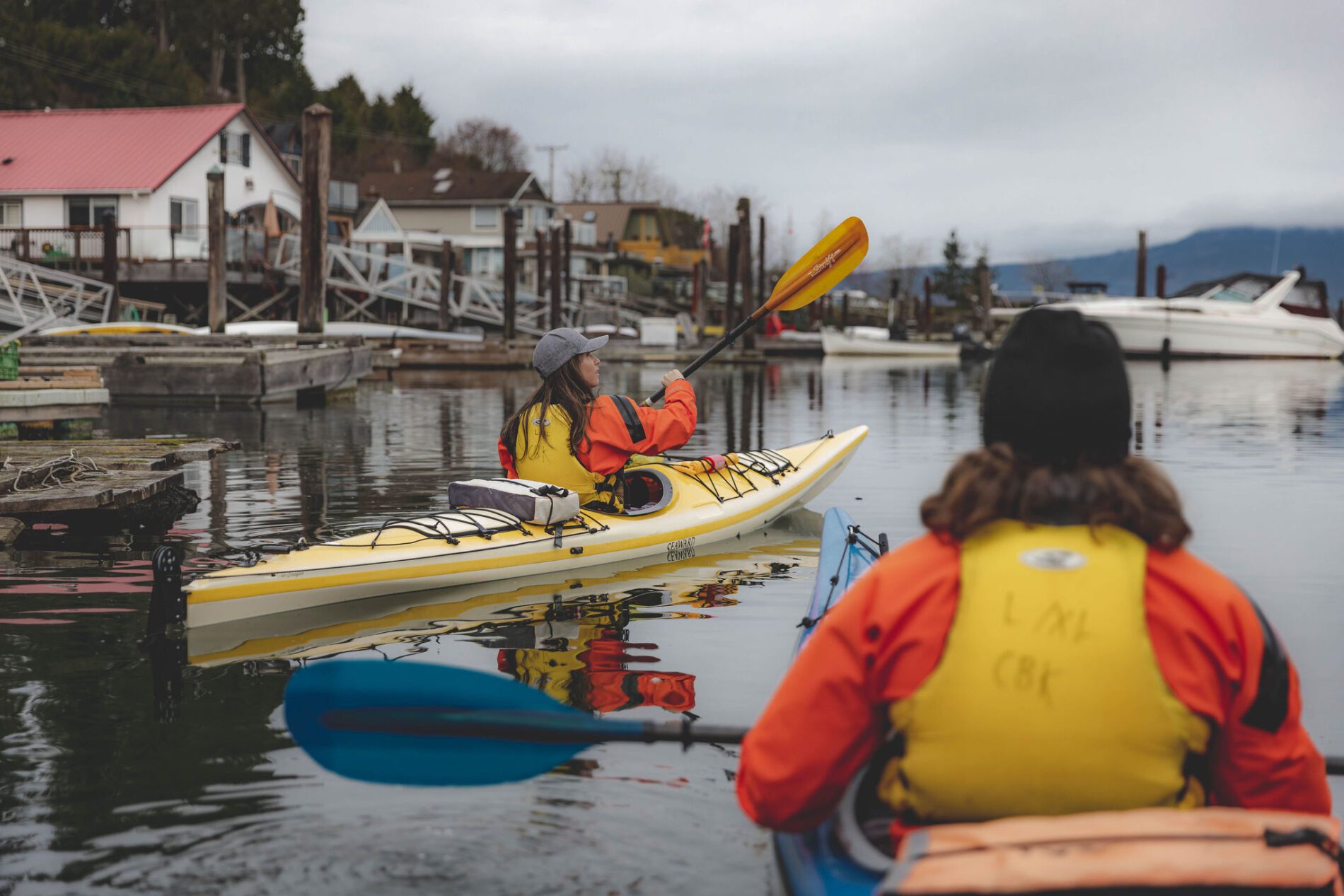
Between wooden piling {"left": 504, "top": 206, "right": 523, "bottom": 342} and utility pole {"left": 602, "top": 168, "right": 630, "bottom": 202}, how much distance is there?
6232 cm

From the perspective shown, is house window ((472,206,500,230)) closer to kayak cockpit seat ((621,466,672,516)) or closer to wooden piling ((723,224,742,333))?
wooden piling ((723,224,742,333))

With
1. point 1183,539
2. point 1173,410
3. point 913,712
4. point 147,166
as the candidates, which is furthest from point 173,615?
point 147,166

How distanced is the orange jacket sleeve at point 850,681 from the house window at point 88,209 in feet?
131

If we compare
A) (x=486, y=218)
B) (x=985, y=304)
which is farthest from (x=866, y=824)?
(x=486, y=218)

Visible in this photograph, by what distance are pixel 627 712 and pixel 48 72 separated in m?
53.7

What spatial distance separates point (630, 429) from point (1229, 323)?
119 feet

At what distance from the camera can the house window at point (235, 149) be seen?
135 feet

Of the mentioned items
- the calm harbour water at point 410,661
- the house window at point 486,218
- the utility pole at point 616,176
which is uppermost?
the utility pole at point 616,176

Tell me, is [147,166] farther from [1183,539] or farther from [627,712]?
[1183,539]

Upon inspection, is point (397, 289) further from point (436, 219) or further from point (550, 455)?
point (550, 455)

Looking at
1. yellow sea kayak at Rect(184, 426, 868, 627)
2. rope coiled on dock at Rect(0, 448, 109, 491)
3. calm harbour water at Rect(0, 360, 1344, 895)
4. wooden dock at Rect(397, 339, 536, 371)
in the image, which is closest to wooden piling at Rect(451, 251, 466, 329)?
wooden dock at Rect(397, 339, 536, 371)

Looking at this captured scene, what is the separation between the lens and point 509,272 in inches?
1168

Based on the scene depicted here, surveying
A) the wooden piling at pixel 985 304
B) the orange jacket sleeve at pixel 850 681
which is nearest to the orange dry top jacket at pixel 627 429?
the orange jacket sleeve at pixel 850 681

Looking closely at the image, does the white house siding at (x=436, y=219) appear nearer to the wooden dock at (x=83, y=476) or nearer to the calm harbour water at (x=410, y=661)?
the calm harbour water at (x=410, y=661)
